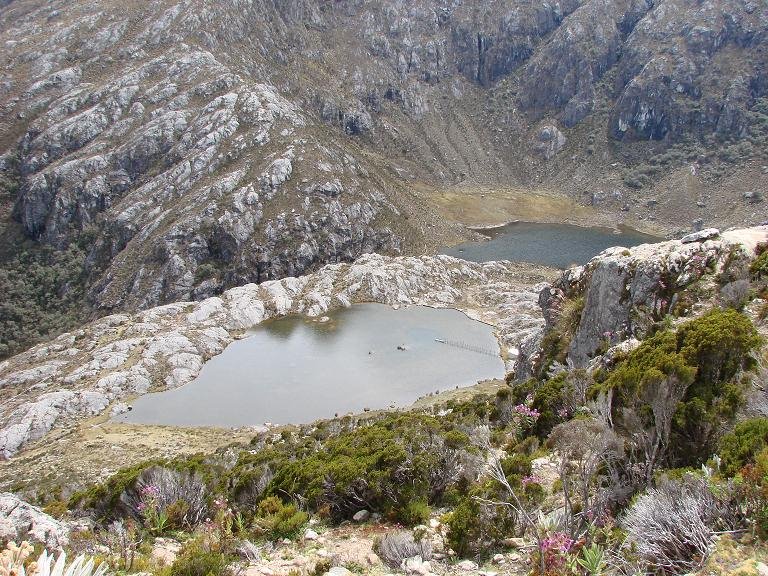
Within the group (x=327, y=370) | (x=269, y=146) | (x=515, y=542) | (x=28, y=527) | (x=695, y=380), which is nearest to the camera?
(x=515, y=542)

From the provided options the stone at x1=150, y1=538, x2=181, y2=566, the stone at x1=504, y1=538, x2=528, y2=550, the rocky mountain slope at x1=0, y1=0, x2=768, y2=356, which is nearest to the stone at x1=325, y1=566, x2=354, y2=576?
the stone at x1=504, y1=538, x2=528, y2=550

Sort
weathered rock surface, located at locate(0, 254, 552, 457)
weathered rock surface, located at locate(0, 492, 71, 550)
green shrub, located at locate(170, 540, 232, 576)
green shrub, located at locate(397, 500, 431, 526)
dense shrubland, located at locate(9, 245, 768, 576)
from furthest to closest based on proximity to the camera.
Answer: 1. weathered rock surface, located at locate(0, 254, 552, 457)
2. green shrub, located at locate(397, 500, 431, 526)
3. weathered rock surface, located at locate(0, 492, 71, 550)
4. green shrub, located at locate(170, 540, 232, 576)
5. dense shrubland, located at locate(9, 245, 768, 576)

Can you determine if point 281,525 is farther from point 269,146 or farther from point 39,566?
point 269,146

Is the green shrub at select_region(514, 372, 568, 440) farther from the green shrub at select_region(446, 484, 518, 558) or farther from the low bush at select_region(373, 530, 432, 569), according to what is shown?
the low bush at select_region(373, 530, 432, 569)

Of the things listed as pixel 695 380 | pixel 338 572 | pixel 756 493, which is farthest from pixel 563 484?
pixel 695 380

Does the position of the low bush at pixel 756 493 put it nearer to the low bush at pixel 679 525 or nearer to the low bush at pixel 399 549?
the low bush at pixel 679 525

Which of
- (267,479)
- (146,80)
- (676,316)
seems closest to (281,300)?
(267,479)

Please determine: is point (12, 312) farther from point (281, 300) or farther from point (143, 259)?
point (281, 300)
